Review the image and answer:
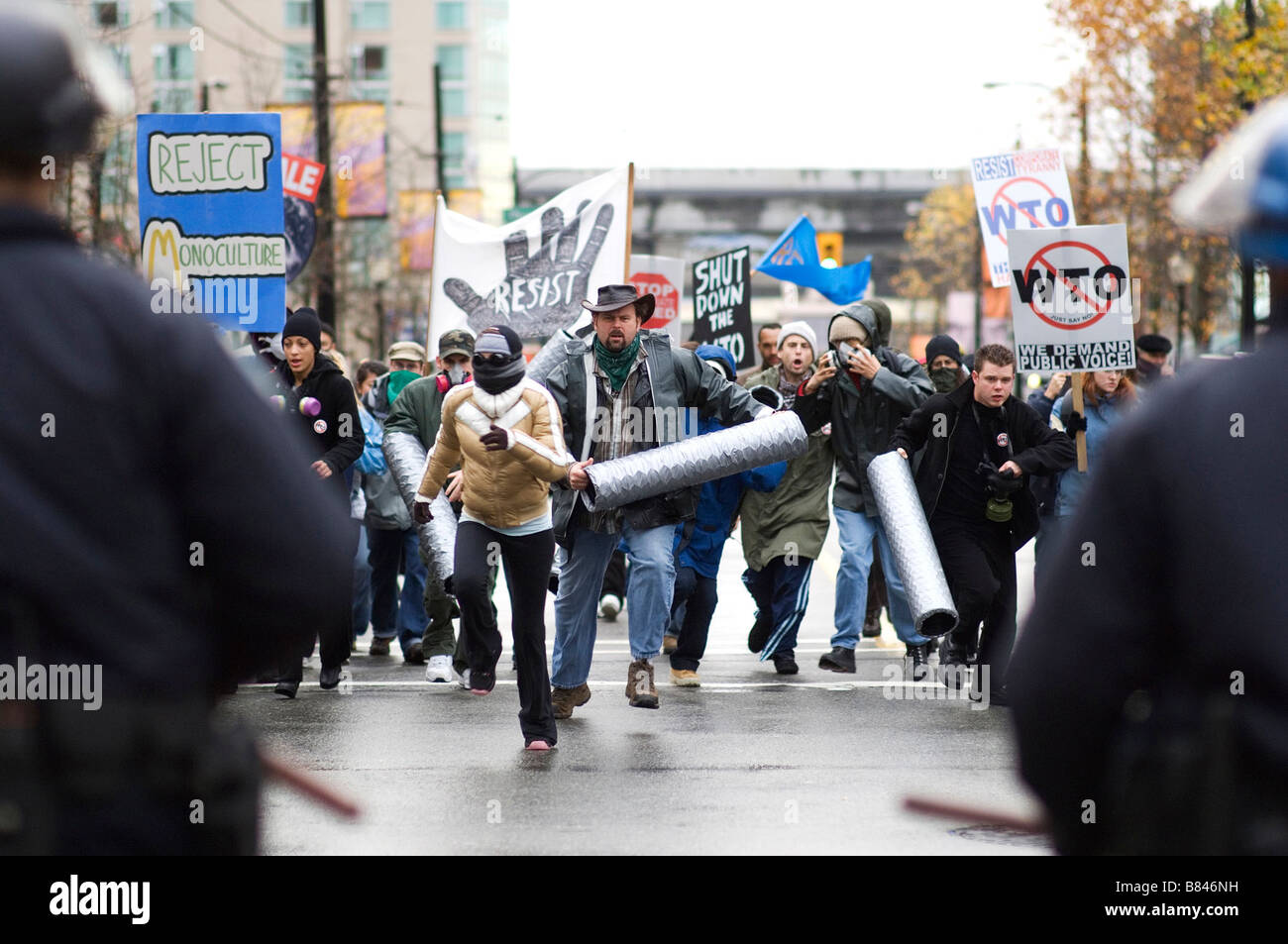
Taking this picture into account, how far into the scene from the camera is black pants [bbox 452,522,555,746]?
845cm

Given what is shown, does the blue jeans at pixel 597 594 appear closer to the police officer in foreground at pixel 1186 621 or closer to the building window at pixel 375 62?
the police officer in foreground at pixel 1186 621

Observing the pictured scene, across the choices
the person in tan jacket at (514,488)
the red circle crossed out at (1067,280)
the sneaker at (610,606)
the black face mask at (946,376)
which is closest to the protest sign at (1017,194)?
the black face mask at (946,376)

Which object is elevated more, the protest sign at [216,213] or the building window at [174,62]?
the building window at [174,62]

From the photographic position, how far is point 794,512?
11.7 m

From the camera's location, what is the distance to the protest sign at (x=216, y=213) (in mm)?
11695

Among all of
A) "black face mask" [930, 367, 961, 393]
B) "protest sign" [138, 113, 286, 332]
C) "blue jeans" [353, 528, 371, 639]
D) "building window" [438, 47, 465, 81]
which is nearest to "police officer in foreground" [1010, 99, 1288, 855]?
"protest sign" [138, 113, 286, 332]

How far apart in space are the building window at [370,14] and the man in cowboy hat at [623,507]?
8425cm

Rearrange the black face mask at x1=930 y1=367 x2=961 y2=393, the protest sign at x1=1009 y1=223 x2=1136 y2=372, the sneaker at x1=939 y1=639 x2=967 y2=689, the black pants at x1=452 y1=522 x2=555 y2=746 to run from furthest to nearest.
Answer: the black face mask at x1=930 y1=367 x2=961 y2=393
the protest sign at x1=1009 y1=223 x2=1136 y2=372
the sneaker at x1=939 y1=639 x2=967 y2=689
the black pants at x1=452 y1=522 x2=555 y2=746

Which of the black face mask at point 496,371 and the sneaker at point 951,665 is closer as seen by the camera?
the black face mask at point 496,371

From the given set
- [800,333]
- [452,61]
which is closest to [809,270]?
[800,333]

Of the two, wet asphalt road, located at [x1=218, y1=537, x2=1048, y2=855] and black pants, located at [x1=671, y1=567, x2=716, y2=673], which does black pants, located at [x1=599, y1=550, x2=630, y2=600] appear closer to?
wet asphalt road, located at [x1=218, y1=537, x2=1048, y2=855]

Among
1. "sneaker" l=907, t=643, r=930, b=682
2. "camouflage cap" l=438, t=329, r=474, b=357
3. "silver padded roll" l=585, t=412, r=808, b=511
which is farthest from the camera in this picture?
"camouflage cap" l=438, t=329, r=474, b=357

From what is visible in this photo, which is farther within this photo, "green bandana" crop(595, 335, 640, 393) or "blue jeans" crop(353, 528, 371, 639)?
"blue jeans" crop(353, 528, 371, 639)

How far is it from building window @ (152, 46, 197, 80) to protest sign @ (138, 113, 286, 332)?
72.4 meters
